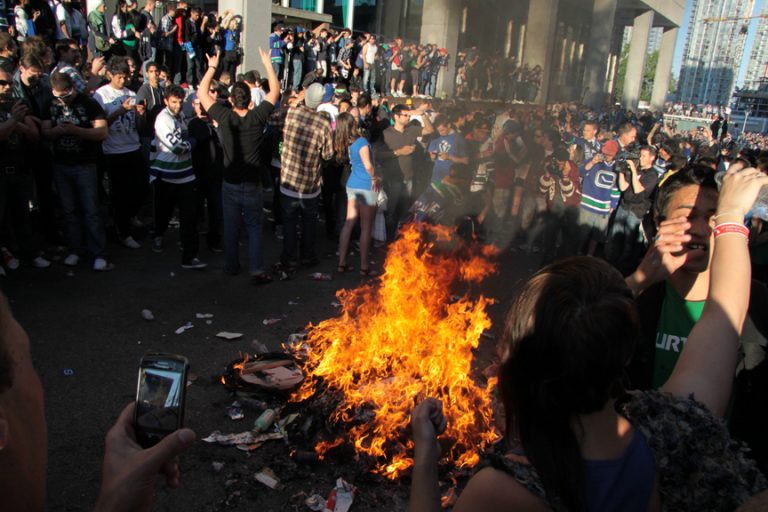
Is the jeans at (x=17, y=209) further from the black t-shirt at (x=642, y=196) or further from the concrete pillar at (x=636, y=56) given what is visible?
the concrete pillar at (x=636, y=56)

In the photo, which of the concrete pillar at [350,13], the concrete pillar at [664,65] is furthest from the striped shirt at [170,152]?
the concrete pillar at [664,65]

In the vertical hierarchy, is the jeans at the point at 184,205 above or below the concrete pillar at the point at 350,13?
below

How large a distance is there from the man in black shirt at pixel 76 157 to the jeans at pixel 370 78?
35.3 feet

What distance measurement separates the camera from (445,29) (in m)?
10.1

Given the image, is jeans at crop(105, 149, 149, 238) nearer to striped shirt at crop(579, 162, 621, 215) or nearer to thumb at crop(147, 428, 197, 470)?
striped shirt at crop(579, 162, 621, 215)

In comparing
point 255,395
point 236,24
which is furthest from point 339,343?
point 236,24

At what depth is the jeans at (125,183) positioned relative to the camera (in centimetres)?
734

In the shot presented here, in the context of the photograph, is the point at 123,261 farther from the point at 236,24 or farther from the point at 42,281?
the point at 236,24

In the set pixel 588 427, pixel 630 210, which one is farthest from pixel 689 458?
pixel 630 210

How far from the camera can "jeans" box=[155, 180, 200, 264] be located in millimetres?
6859

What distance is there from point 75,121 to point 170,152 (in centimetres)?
104

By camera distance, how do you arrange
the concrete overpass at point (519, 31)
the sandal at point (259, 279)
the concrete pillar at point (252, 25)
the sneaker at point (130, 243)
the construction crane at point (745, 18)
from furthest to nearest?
the construction crane at point (745, 18), the concrete pillar at point (252, 25), the concrete overpass at point (519, 31), the sneaker at point (130, 243), the sandal at point (259, 279)

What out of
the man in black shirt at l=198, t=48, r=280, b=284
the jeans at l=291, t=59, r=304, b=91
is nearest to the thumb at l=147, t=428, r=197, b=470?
the man in black shirt at l=198, t=48, r=280, b=284

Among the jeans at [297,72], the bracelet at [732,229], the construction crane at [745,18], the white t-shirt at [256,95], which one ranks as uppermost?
the construction crane at [745,18]
